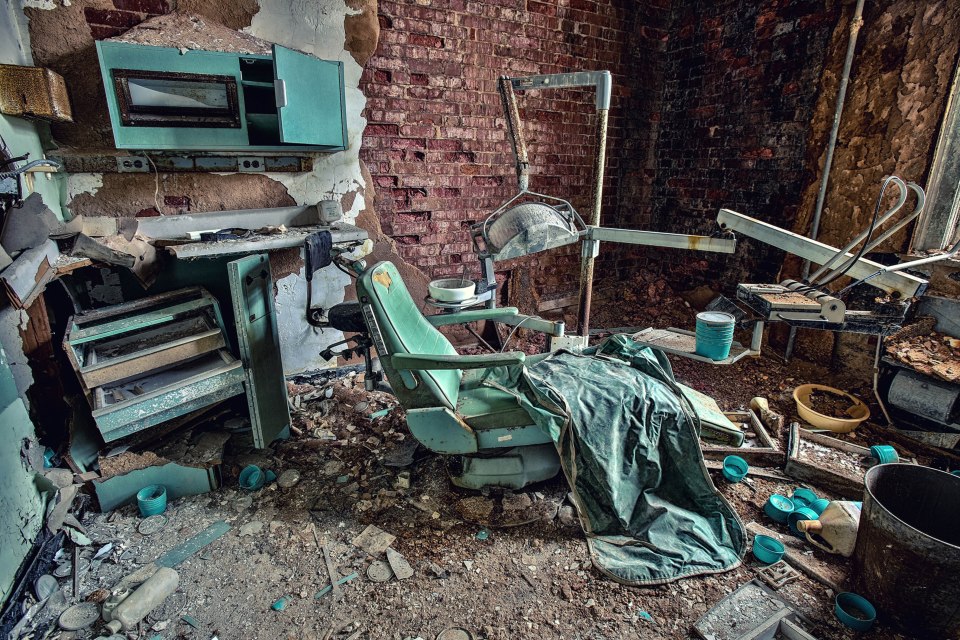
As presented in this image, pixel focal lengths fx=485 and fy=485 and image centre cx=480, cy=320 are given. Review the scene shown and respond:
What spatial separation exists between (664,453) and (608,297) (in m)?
2.82

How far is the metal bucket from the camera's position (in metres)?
1.58

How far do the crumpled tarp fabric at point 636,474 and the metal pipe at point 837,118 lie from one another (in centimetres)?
223

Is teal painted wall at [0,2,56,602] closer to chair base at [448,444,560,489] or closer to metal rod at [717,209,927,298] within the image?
chair base at [448,444,560,489]

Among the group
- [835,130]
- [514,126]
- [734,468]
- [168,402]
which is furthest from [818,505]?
[168,402]

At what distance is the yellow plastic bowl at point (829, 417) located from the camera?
9.29 feet

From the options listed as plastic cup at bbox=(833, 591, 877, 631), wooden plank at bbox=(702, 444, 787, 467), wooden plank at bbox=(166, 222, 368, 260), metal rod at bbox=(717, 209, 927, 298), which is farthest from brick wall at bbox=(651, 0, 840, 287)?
wooden plank at bbox=(166, 222, 368, 260)

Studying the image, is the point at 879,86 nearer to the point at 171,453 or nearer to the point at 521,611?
→ the point at 521,611

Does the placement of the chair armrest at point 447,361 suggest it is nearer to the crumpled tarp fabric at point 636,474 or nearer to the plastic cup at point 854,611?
the crumpled tarp fabric at point 636,474

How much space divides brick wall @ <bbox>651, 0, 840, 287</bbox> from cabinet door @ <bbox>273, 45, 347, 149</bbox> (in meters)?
3.11

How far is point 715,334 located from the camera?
2.16 meters

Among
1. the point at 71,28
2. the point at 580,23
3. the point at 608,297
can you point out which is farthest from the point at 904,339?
the point at 71,28

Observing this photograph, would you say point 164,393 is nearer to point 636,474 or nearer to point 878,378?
point 636,474

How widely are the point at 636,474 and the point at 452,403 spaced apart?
855mm

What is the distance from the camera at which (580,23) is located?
13.0 ft
